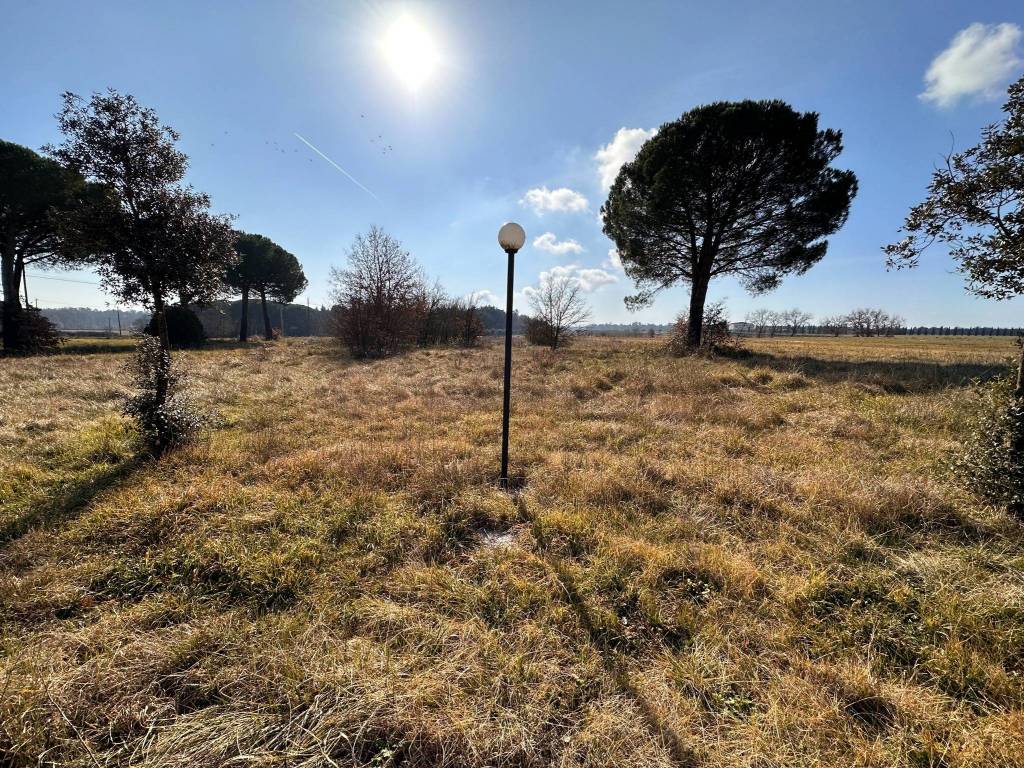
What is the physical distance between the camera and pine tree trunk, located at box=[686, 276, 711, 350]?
15500mm

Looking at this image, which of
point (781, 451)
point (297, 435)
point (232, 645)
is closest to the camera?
point (232, 645)

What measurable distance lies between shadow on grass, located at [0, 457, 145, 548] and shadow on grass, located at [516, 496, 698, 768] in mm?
4399

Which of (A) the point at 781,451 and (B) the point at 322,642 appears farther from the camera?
(A) the point at 781,451

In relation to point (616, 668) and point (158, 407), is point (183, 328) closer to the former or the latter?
point (158, 407)

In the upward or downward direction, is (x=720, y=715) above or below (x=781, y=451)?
below

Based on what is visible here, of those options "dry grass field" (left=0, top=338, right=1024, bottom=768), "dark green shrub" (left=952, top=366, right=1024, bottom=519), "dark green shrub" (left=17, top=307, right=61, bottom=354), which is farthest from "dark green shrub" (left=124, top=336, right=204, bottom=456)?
"dark green shrub" (left=17, top=307, right=61, bottom=354)

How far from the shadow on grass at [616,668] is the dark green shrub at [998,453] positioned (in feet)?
13.2

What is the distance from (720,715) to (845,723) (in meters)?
0.56

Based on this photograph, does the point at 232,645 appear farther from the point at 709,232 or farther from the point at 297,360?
the point at 709,232

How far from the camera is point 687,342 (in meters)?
16.0

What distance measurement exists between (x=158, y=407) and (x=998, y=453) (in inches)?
375

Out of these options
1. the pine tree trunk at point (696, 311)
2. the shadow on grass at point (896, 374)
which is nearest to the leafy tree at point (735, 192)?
the pine tree trunk at point (696, 311)

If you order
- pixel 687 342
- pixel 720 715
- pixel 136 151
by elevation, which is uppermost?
pixel 136 151

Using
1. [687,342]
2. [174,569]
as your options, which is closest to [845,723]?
[174,569]
